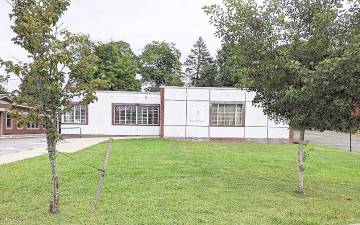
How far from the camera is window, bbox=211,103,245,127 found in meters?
33.5

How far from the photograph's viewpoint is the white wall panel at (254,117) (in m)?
33.6

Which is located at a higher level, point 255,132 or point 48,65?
point 48,65

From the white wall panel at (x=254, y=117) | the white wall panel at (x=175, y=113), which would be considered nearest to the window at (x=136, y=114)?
the white wall panel at (x=175, y=113)

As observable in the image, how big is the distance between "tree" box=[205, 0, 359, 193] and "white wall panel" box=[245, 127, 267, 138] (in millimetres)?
22645

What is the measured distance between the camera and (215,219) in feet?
25.1

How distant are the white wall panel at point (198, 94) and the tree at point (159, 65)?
36.4 metres

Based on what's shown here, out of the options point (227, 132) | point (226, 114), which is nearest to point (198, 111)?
point (226, 114)

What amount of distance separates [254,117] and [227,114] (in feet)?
6.72

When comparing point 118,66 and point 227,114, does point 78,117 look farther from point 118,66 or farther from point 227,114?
point 118,66

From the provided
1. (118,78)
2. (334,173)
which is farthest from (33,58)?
(118,78)

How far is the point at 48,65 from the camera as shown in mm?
7145

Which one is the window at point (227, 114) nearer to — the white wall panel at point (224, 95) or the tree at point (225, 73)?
the white wall panel at point (224, 95)

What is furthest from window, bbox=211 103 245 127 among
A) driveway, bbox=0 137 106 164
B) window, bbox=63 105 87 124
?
window, bbox=63 105 87 124

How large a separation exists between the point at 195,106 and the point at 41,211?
84.1 feet
